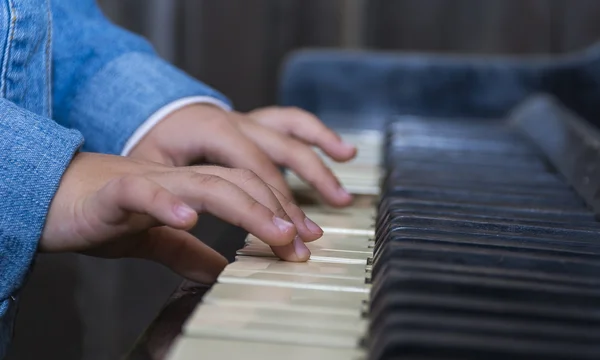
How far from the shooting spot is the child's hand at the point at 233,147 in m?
0.70

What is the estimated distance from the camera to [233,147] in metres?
0.70

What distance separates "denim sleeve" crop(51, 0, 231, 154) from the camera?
29.5 inches

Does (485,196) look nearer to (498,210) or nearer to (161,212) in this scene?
(498,210)

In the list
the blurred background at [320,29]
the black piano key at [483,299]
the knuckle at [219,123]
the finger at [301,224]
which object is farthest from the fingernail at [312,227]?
the blurred background at [320,29]

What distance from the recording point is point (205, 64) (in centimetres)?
251

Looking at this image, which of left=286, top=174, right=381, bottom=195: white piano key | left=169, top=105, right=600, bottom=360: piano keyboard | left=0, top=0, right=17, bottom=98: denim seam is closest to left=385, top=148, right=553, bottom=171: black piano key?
left=286, top=174, right=381, bottom=195: white piano key

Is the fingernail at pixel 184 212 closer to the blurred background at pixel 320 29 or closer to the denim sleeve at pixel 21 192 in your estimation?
the denim sleeve at pixel 21 192

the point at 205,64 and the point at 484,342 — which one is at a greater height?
the point at 484,342

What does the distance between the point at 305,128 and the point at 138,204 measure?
399 mm

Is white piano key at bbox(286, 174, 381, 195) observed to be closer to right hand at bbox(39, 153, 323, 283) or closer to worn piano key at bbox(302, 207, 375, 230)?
worn piano key at bbox(302, 207, 375, 230)

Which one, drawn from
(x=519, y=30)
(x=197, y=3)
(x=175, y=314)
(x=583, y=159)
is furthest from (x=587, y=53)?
(x=197, y=3)

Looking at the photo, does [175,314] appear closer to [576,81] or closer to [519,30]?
[576,81]

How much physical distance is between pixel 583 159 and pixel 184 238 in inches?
15.0

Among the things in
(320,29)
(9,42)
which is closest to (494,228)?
(9,42)
